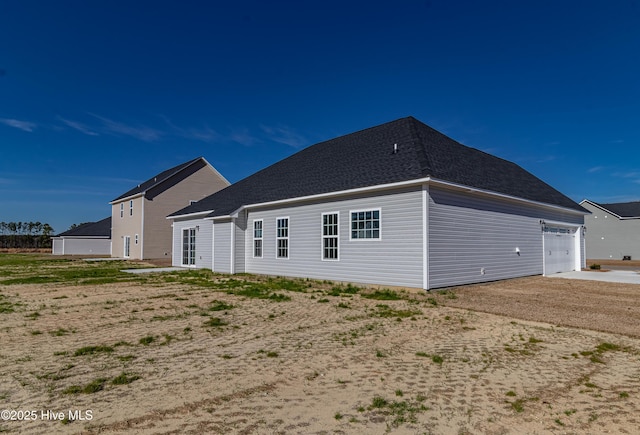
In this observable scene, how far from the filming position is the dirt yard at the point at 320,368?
3.54 m

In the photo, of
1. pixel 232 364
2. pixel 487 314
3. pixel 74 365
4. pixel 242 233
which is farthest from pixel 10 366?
pixel 242 233

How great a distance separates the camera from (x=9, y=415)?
357cm

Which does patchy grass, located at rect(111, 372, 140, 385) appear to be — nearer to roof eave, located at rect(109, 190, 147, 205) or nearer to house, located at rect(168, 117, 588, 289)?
house, located at rect(168, 117, 588, 289)

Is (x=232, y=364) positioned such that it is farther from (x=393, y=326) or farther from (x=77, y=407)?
(x=393, y=326)

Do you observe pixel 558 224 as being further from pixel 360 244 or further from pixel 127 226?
pixel 127 226

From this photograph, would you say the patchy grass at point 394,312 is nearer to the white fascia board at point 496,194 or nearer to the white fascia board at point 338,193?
the white fascia board at point 338,193

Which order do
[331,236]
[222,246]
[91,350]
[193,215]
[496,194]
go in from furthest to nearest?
1. [193,215]
2. [222,246]
3. [331,236]
4. [496,194]
5. [91,350]

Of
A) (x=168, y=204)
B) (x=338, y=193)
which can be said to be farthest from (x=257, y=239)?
(x=168, y=204)

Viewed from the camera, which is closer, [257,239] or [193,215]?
[257,239]

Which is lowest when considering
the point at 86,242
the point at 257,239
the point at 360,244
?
the point at 86,242

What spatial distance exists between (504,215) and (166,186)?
26416mm

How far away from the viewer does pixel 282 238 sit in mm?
16703

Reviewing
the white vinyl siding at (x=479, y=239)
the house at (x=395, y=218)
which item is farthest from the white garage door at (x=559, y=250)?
the white vinyl siding at (x=479, y=239)

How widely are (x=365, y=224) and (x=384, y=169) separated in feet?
6.45
